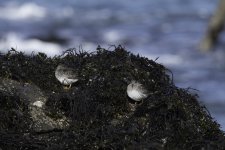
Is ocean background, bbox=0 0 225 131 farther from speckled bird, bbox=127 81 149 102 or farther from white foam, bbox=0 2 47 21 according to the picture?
speckled bird, bbox=127 81 149 102

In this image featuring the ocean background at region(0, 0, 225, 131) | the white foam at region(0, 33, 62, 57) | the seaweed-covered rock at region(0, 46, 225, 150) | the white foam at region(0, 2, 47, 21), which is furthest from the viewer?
the white foam at region(0, 2, 47, 21)

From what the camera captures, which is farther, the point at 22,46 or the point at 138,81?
the point at 22,46

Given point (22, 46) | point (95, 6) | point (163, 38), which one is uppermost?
point (95, 6)

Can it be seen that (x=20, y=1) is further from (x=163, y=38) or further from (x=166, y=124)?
(x=166, y=124)

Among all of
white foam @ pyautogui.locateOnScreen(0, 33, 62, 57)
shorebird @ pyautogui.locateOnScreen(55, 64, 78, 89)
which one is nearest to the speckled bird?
shorebird @ pyautogui.locateOnScreen(55, 64, 78, 89)

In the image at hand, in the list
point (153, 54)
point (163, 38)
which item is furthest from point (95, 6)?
point (153, 54)
